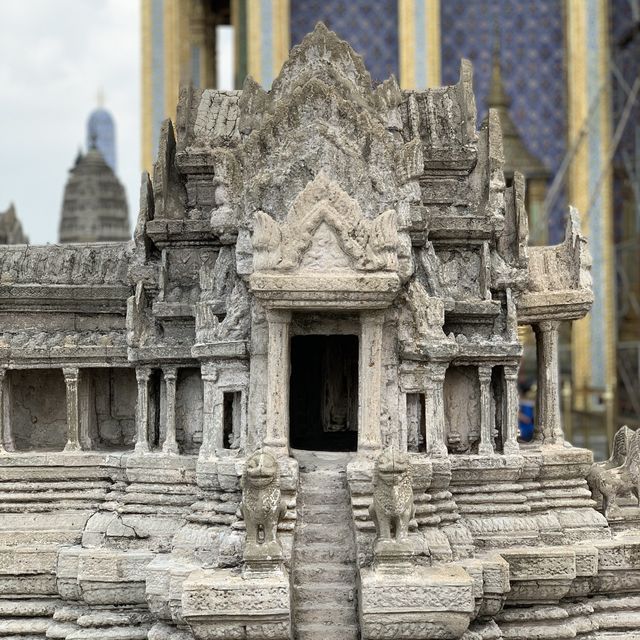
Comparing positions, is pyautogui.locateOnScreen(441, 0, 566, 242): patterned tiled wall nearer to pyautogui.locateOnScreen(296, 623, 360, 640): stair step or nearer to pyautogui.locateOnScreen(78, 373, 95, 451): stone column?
pyautogui.locateOnScreen(78, 373, 95, 451): stone column

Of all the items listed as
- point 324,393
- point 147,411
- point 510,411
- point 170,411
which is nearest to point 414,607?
point 510,411

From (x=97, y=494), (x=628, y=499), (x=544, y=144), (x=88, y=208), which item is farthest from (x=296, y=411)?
(x=88, y=208)

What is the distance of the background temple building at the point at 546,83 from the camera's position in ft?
103

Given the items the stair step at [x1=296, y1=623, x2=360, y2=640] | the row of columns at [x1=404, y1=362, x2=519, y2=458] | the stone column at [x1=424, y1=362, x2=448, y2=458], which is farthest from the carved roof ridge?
the stair step at [x1=296, y1=623, x2=360, y2=640]

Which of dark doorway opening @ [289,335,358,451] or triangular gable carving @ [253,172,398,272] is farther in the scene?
dark doorway opening @ [289,335,358,451]

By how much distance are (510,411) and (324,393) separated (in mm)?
3136

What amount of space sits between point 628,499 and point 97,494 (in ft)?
18.8

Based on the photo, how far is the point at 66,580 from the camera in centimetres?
1305

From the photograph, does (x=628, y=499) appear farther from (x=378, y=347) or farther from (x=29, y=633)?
(x=29, y=633)

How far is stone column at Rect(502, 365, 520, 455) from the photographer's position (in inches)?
555

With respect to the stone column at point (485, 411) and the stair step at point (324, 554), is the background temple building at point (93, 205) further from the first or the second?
the stair step at point (324, 554)

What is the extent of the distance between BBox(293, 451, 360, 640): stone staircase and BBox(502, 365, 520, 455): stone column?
180 centimetres

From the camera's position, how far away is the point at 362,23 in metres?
32.0

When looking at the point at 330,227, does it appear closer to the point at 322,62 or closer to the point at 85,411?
the point at 322,62
